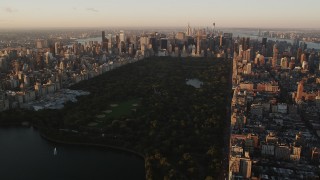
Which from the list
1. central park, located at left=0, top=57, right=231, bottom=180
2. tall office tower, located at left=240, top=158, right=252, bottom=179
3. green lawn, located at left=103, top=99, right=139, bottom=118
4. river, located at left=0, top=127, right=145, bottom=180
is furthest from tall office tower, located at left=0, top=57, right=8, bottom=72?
tall office tower, located at left=240, top=158, right=252, bottom=179

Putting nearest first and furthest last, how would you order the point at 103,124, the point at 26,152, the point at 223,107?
1. the point at 26,152
2. the point at 103,124
3. the point at 223,107

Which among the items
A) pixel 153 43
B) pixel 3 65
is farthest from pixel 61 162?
pixel 153 43

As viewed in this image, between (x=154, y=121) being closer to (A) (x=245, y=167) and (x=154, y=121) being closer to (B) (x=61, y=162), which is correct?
(B) (x=61, y=162)

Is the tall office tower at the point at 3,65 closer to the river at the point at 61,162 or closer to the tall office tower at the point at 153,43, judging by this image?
the river at the point at 61,162

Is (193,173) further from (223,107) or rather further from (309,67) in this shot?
(309,67)

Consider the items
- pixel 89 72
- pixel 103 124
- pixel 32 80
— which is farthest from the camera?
pixel 89 72

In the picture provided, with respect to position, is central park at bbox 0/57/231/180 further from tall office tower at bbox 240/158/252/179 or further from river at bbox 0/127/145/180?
tall office tower at bbox 240/158/252/179

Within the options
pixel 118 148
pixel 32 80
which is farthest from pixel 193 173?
pixel 32 80
